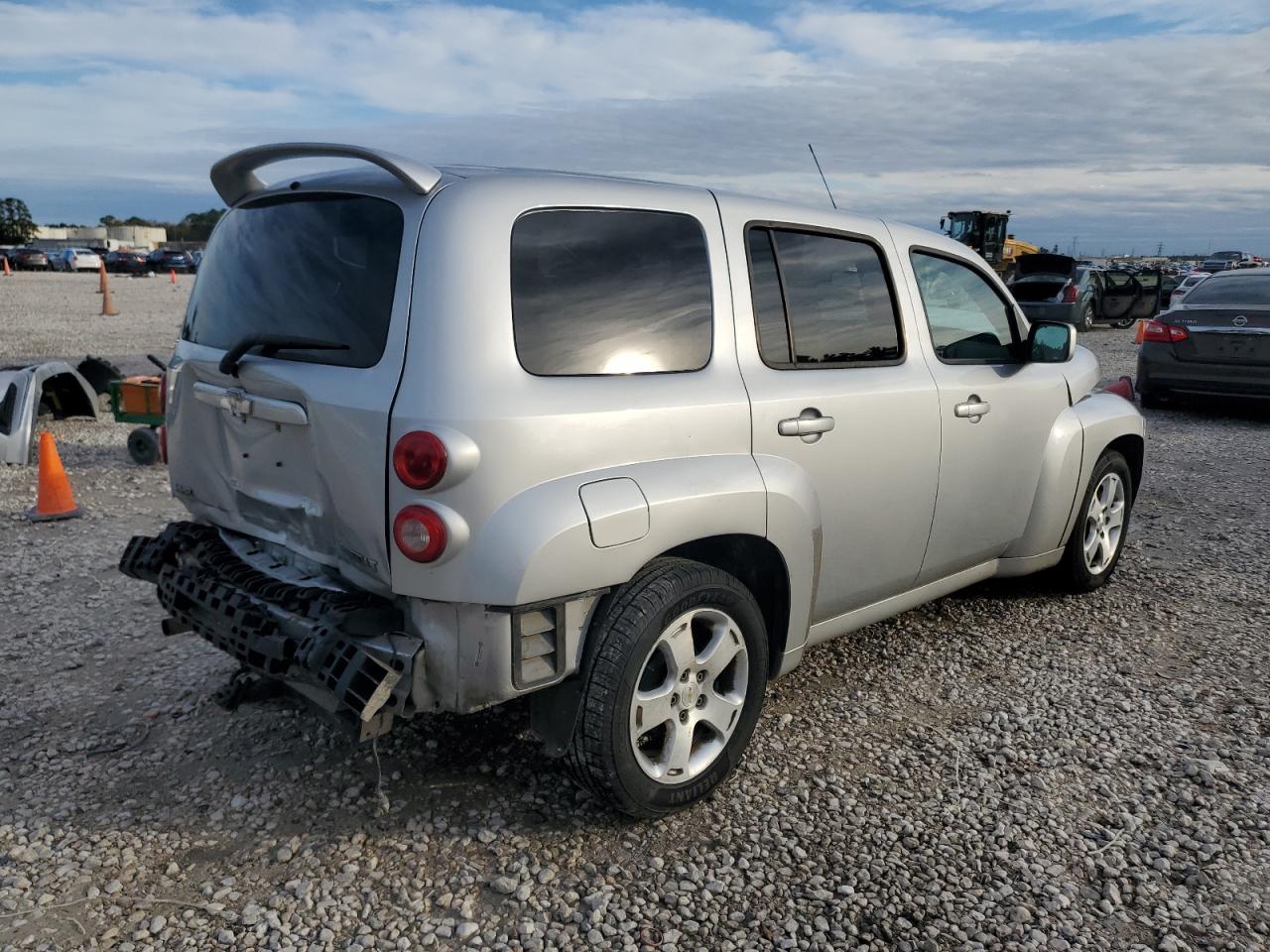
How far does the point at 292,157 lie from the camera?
337cm

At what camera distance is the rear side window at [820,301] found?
350cm

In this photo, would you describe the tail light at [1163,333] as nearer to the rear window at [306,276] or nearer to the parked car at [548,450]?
the parked car at [548,450]

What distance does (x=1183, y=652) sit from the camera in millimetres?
4660

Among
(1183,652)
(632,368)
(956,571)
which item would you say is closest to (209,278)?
(632,368)

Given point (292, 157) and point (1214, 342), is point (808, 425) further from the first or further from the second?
point (1214, 342)

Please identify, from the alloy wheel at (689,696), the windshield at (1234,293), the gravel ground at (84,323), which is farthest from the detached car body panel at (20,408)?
the windshield at (1234,293)

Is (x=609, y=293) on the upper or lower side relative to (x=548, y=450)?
upper

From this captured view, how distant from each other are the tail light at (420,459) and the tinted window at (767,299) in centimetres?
126

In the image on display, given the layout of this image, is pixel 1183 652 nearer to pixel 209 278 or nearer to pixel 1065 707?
pixel 1065 707

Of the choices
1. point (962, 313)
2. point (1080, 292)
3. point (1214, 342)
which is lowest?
point (1080, 292)

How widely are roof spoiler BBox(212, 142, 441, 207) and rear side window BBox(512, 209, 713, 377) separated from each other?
31 cm

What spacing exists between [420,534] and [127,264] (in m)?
52.9

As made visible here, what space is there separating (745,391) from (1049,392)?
2147 millimetres

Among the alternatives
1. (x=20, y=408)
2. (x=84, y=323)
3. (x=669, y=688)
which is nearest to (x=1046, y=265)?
(x=20, y=408)
